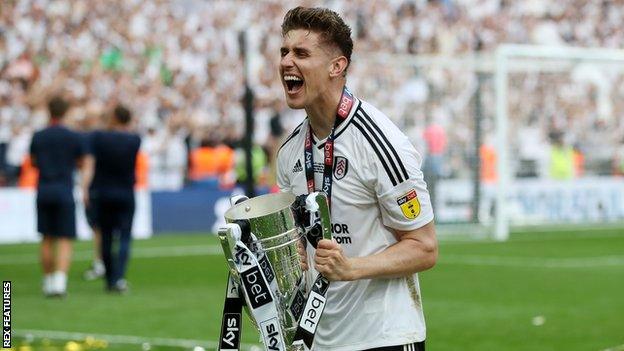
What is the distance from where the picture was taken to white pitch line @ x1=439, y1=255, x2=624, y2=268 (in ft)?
61.0

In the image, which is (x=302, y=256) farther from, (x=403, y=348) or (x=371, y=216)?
(x=403, y=348)

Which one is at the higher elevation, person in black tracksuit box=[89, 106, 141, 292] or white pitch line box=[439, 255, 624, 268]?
person in black tracksuit box=[89, 106, 141, 292]

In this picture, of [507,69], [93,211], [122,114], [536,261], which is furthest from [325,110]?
[507,69]

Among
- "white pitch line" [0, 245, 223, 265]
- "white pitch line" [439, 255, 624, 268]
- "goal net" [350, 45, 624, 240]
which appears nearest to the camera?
"white pitch line" [439, 255, 624, 268]

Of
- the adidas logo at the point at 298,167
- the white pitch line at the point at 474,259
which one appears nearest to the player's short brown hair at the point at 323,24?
the adidas logo at the point at 298,167

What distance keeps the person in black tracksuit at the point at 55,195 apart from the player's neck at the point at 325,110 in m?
9.74

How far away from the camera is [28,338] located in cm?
1096

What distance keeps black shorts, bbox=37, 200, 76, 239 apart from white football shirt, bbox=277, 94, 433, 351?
31.9 ft

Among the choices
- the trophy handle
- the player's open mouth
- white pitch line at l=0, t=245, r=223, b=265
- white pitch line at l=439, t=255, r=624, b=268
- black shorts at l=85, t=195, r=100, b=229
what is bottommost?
white pitch line at l=439, t=255, r=624, b=268

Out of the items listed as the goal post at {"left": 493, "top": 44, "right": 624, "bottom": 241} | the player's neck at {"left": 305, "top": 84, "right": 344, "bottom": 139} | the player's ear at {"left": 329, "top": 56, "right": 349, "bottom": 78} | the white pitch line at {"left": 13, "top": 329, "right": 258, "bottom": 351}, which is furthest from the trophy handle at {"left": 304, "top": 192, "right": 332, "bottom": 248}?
the goal post at {"left": 493, "top": 44, "right": 624, "bottom": 241}

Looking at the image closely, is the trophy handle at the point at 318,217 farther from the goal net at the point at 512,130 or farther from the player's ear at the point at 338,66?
the goal net at the point at 512,130

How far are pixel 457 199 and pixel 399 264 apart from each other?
20.4 m

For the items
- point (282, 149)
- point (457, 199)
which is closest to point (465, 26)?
point (457, 199)

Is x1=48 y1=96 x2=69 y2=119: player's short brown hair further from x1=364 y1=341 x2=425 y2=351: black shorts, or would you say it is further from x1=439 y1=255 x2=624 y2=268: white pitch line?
x1=364 y1=341 x2=425 y2=351: black shorts
